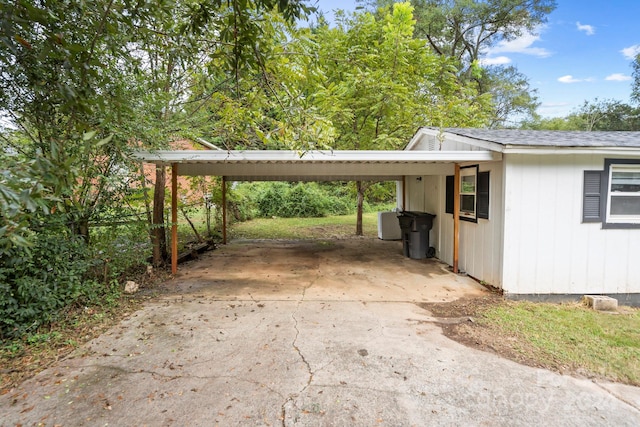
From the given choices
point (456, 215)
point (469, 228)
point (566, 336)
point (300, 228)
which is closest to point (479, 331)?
point (566, 336)

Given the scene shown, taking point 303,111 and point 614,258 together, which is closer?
point 303,111

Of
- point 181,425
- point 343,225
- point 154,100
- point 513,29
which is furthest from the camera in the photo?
point 513,29

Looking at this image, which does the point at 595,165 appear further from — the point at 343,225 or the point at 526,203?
the point at 343,225

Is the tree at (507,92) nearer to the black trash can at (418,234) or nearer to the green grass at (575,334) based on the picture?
the black trash can at (418,234)

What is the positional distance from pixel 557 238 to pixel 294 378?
4.58 m

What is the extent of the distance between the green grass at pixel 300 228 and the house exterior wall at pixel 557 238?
6.93m

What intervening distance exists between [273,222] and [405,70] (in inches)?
351

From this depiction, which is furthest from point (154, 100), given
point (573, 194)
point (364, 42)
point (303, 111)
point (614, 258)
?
point (364, 42)

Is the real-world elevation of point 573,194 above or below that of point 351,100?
below

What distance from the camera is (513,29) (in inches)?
709

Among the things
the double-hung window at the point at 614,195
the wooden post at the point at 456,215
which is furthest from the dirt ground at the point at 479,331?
the double-hung window at the point at 614,195

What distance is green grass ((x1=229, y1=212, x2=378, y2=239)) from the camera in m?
12.2

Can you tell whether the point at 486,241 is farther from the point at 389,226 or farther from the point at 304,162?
the point at 389,226

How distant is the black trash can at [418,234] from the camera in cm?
782
